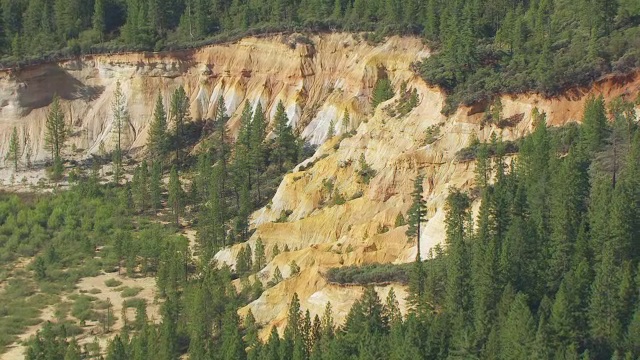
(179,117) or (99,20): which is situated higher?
(99,20)

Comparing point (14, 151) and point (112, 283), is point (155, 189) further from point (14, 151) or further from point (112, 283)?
point (14, 151)

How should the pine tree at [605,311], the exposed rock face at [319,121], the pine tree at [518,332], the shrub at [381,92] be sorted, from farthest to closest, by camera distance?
the shrub at [381,92], the exposed rock face at [319,121], the pine tree at [605,311], the pine tree at [518,332]

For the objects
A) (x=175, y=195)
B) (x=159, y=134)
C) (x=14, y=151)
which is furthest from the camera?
(x=14, y=151)

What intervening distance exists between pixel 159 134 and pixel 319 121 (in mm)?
14407

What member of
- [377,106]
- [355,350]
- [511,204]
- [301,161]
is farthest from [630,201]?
[301,161]

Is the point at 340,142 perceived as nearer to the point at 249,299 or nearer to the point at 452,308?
the point at 249,299

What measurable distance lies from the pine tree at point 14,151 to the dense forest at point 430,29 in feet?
25.6

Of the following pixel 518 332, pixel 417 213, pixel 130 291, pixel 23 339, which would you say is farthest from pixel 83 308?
pixel 518 332

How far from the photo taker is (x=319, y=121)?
114438 millimetres

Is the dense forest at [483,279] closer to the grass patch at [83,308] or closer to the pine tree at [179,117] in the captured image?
the grass patch at [83,308]

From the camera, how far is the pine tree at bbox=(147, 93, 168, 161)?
386ft

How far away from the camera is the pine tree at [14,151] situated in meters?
120

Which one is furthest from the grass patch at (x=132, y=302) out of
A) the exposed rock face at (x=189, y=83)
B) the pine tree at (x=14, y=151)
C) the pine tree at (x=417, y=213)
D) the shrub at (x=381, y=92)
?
the pine tree at (x=14, y=151)

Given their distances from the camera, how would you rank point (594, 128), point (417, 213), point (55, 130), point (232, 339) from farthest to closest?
point (55, 130)
point (417, 213)
point (594, 128)
point (232, 339)
